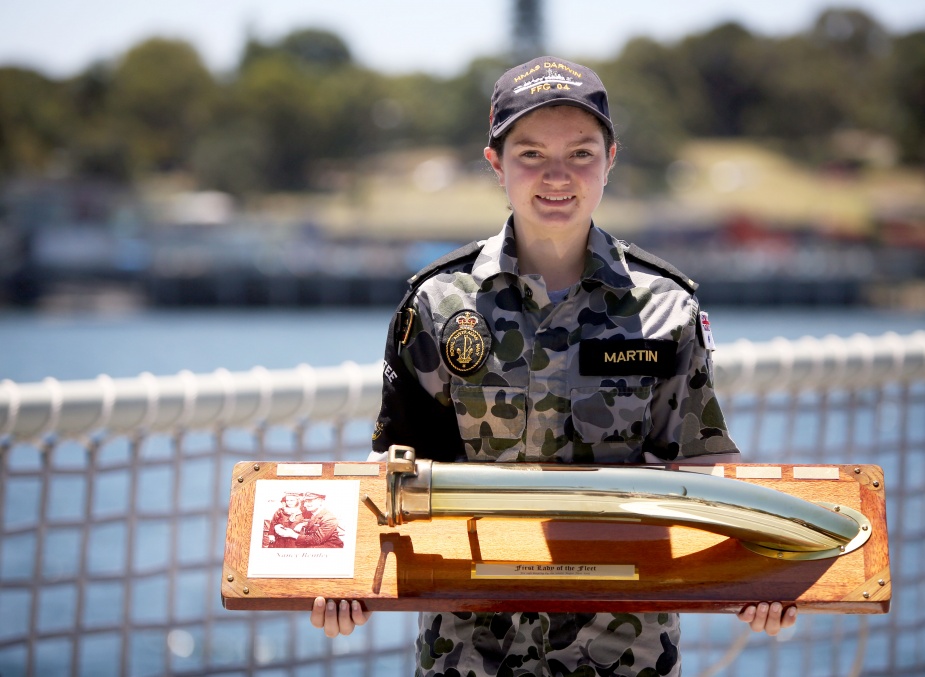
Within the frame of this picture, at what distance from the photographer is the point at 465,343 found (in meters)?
2.32

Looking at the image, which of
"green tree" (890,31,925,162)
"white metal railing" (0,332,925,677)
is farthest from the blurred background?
"white metal railing" (0,332,925,677)

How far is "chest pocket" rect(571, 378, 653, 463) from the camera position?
2326 mm

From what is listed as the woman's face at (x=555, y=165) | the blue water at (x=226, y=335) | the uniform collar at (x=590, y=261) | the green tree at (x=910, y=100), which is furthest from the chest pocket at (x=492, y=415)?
the green tree at (x=910, y=100)

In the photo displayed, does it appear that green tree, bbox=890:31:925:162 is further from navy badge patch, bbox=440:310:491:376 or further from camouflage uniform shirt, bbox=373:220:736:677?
navy badge patch, bbox=440:310:491:376

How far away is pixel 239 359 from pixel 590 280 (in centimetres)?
4007

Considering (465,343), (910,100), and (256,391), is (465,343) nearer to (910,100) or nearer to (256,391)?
(256,391)

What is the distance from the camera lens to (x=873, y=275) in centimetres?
7131

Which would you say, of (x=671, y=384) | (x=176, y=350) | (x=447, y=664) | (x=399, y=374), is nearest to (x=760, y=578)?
(x=671, y=384)

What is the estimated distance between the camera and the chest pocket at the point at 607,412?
7.63ft

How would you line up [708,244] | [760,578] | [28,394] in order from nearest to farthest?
[760,578]
[28,394]
[708,244]

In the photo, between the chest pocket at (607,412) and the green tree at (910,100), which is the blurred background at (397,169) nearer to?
the green tree at (910,100)

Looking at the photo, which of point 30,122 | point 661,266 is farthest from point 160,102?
point 661,266

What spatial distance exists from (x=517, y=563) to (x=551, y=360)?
44cm

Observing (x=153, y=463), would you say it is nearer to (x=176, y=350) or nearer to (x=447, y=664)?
(x=447, y=664)
